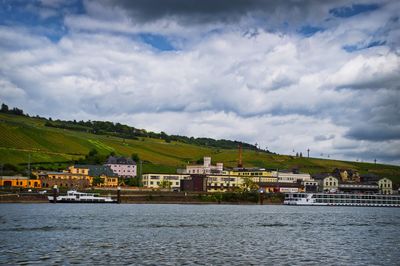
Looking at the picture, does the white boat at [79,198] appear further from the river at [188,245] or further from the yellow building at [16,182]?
the river at [188,245]

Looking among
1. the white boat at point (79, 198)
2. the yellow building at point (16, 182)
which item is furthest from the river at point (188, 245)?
the yellow building at point (16, 182)

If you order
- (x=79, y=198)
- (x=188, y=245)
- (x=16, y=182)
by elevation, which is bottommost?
(x=188, y=245)

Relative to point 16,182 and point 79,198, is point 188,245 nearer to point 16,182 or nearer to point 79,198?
point 79,198

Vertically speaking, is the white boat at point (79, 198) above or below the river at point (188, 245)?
above

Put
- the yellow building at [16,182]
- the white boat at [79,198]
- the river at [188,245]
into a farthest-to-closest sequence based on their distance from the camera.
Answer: the yellow building at [16,182]
the white boat at [79,198]
the river at [188,245]

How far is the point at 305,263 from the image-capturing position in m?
48.2

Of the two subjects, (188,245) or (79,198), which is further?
(79,198)

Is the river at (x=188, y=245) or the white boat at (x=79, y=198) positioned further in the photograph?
the white boat at (x=79, y=198)

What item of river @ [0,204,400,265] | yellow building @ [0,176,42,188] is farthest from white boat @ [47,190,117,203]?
river @ [0,204,400,265]

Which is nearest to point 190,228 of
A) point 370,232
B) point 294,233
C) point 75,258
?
point 294,233

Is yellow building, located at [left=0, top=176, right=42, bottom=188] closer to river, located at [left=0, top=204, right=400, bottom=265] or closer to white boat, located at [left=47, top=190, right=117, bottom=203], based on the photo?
white boat, located at [left=47, top=190, right=117, bottom=203]

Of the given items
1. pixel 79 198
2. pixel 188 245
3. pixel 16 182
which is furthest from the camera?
pixel 16 182

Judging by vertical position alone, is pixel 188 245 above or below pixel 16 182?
below

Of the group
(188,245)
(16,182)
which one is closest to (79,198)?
(16,182)
